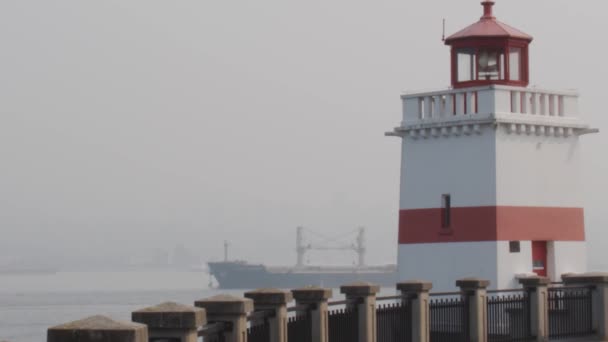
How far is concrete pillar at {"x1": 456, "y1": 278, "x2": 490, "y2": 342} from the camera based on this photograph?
25.0 m

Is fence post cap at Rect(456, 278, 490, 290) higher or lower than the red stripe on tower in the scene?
lower

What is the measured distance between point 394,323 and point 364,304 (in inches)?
63.6

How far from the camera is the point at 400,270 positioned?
102 ft

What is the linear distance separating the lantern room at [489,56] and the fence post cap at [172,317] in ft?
54.9

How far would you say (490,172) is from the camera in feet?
96.0

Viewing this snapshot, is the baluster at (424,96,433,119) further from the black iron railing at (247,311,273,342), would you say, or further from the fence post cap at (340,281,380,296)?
the black iron railing at (247,311,273,342)

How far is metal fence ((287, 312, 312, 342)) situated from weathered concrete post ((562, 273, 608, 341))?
30.6 feet

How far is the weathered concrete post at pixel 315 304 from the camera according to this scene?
20328 millimetres

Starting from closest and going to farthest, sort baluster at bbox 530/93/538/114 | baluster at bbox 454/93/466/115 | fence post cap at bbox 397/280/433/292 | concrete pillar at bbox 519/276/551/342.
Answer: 1. fence post cap at bbox 397/280/433/292
2. concrete pillar at bbox 519/276/551/342
3. baluster at bbox 454/93/466/115
4. baluster at bbox 530/93/538/114

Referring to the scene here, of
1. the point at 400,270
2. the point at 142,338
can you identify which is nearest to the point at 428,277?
the point at 400,270

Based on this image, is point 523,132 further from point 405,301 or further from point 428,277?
point 405,301

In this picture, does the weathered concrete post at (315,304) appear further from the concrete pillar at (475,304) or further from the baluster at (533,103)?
the baluster at (533,103)

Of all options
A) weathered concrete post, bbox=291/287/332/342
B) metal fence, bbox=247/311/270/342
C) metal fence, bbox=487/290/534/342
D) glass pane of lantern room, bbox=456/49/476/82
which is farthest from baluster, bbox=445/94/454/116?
metal fence, bbox=247/311/270/342

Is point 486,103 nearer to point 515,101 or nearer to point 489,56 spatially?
point 515,101
